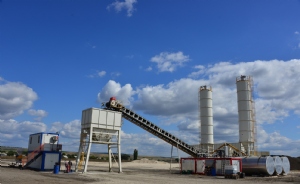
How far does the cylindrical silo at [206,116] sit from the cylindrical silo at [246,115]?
16.7ft

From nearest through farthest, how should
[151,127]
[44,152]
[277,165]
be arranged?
[277,165] < [44,152] < [151,127]

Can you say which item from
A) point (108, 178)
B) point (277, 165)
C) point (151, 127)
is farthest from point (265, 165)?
point (108, 178)

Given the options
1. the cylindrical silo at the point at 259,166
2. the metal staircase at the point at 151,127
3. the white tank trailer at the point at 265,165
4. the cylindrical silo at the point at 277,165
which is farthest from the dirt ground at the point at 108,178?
the metal staircase at the point at 151,127

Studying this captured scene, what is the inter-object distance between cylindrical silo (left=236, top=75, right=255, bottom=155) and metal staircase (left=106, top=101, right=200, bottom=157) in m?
8.83

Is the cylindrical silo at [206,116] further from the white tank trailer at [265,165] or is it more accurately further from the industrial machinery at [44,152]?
the industrial machinery at [44,152]

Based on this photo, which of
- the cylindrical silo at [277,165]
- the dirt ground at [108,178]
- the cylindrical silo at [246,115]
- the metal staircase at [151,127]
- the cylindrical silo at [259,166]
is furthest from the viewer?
the cylindrical silo at [246,115]

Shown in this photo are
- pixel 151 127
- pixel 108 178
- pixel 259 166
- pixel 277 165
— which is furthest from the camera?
pixel 151 127

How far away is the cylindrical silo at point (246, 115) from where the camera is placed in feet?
173

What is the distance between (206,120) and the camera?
5544 cm

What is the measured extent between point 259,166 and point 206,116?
19133 mm

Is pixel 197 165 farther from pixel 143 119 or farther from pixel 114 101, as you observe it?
pixel 114 101

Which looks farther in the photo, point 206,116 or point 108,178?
point 206,116

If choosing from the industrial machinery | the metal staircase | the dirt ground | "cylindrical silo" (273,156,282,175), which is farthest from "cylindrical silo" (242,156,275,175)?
the industrial machinery

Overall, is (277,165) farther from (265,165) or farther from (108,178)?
(108,178)
